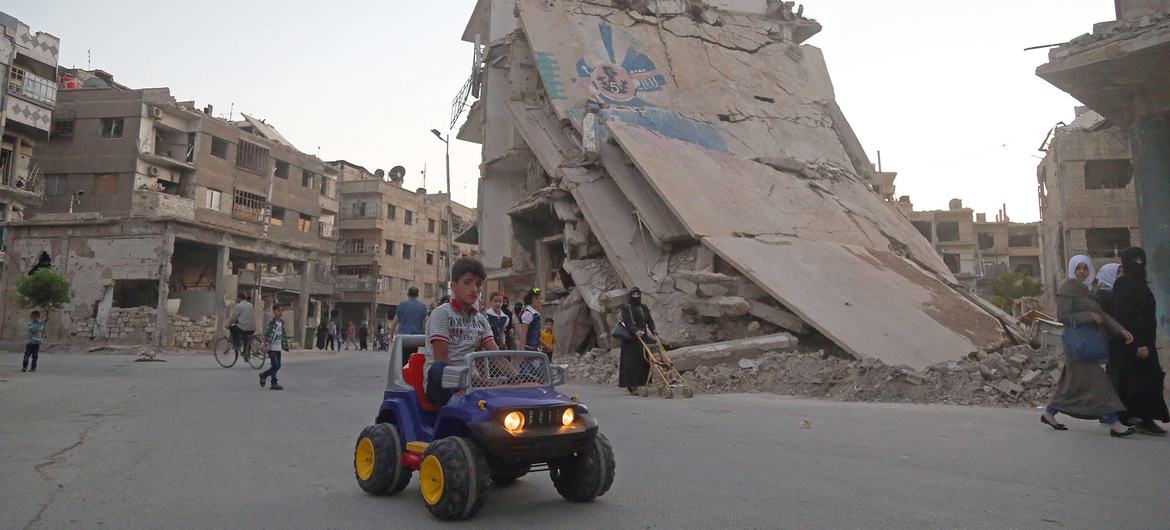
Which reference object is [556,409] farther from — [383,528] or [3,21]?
[3,21]

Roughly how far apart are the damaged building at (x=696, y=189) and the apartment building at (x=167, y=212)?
1221 centimetres

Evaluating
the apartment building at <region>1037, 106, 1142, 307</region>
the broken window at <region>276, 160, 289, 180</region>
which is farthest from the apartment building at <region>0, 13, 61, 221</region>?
the apartment building at <region>1037, 106, 1142, 307</region>

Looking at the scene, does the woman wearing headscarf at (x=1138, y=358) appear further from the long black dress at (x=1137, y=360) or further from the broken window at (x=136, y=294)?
the broken window at (x=136, y=294)

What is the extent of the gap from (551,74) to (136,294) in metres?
20.3

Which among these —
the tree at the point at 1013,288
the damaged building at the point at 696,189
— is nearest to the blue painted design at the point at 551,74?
the damaged building at the point at 696,189

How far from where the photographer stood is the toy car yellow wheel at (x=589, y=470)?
360 centimetres

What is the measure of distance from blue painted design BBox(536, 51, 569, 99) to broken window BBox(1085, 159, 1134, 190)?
1105 inches

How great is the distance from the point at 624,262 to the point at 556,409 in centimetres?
1244

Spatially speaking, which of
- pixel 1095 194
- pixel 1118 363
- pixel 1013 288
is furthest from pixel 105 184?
pixel 1013 288

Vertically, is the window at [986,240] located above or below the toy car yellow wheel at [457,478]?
above

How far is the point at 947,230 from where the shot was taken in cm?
5656

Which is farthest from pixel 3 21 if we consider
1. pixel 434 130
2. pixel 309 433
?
pixel 309 433

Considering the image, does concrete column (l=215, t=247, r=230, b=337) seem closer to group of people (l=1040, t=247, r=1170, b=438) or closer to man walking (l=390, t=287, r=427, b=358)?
man walking (l=390, t=287, r=427, b=358)

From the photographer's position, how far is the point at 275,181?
42562mm
